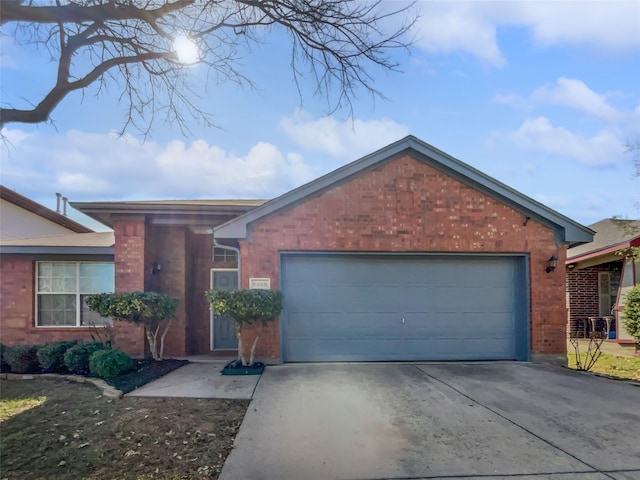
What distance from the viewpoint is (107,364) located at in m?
7.23

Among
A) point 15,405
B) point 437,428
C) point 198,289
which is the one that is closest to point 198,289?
point 198,289

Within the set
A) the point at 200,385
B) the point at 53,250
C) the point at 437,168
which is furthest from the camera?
the point at 53,250

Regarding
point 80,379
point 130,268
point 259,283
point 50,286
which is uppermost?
point 130,268

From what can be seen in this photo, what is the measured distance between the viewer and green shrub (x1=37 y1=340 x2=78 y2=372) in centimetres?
786

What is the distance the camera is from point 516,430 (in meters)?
4.82

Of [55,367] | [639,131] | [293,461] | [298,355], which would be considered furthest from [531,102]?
[55,367]

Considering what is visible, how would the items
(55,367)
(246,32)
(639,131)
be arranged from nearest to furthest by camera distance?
(246,32), (55,367), (639,131)

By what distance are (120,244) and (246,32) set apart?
221 inches

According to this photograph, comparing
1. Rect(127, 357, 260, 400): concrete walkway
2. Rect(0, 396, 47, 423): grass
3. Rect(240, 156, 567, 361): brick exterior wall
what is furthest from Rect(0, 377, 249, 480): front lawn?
Rect(240, 156, 567, 361): brick exterior wall

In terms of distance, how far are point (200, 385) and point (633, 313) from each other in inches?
436

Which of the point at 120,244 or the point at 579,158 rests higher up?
the point at 579,158

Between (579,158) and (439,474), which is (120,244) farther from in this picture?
(579,158)

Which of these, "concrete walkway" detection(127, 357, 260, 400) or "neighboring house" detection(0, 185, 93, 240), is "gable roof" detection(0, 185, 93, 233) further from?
"concrete walkway" detection(127, 357, 260, 400)

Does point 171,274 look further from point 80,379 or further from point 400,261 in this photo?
point 400,261
